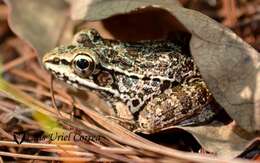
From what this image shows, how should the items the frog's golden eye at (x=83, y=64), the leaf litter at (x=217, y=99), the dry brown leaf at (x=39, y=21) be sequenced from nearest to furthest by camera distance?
the leaf litter at (x=217, y=99), the frog's golden eye at (x=83, y=64), the dry brown leaf at (x=39, y=21)

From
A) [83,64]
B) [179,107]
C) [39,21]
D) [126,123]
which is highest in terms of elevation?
[39,21]

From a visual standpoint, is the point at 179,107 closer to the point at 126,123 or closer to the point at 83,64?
the point at 126,123

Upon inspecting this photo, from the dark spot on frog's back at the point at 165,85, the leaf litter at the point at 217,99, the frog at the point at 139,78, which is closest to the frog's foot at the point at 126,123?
the frog at the point at 139,78

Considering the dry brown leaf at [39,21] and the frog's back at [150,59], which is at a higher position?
the dry brown leaf at [39,21]

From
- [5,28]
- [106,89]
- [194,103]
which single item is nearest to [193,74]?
[194,103]

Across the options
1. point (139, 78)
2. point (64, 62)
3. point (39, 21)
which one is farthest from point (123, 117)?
point (39, 21)

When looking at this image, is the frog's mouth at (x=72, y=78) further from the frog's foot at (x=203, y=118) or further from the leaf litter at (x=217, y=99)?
the frog's foot at (x=203, y=118)
